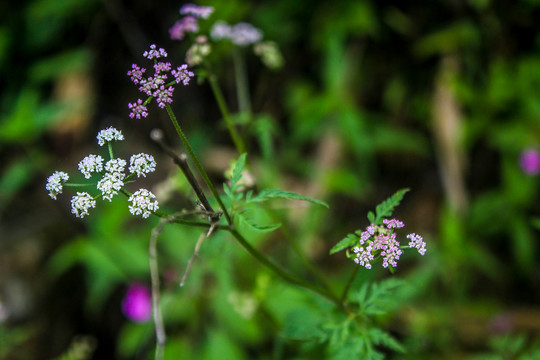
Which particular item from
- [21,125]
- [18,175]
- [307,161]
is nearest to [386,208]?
[307,161]

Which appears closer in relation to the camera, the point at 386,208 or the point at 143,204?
the point at 143,204

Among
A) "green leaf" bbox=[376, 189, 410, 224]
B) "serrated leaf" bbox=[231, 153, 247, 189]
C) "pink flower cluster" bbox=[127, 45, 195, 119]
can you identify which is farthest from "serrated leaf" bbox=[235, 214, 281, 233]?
"pink flower cluster" bbox=[127, 45, 195, 119]

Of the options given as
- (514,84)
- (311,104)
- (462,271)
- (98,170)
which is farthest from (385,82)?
(98,170)

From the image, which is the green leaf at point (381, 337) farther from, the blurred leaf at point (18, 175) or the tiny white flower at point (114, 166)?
the blurred leaf at point (18, 175)

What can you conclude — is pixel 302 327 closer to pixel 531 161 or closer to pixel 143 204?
pixel 143 204

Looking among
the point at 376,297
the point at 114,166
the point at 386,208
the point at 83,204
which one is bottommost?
the point at 83,204

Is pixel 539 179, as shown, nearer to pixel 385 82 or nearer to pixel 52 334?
pixel 385 82

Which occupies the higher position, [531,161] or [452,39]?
[452,39]
